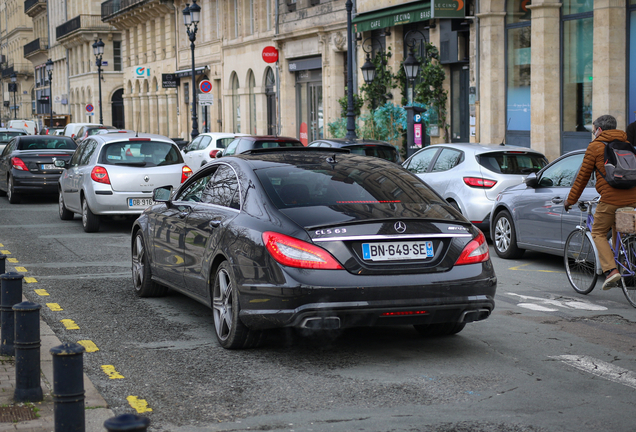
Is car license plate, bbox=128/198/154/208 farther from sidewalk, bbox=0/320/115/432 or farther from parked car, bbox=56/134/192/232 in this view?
sidewalk, bbox=0/320/115/432

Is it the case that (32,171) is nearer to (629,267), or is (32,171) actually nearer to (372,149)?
(372,149)

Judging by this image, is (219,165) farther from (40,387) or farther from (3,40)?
(3,40)

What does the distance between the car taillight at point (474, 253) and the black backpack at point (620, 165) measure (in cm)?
254

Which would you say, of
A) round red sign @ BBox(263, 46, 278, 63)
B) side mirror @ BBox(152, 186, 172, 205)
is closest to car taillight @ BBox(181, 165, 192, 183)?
side mirror @ BBox(152, 186, 172, 205)

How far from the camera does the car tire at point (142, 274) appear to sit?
8734 millimetres

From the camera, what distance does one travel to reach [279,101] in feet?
126

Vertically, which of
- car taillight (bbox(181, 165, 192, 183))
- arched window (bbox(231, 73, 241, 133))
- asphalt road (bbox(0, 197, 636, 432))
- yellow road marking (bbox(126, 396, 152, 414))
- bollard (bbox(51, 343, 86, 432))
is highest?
arched window (bbox(231, 73, 241, 133))

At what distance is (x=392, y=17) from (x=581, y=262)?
1934 centimetres

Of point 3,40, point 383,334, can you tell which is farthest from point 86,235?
point 3,40

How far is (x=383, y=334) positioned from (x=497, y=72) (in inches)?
697

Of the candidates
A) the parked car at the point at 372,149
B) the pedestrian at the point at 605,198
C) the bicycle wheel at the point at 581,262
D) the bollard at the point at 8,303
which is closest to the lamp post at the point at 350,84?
the parked car at the point at 372,149

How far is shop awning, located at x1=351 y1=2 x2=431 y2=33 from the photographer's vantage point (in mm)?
25766

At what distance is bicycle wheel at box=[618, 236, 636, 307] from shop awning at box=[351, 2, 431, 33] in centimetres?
1762

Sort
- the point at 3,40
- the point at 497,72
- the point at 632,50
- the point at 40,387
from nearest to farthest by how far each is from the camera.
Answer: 1. the point at 40,387
2. the point at 632,50
3. the point at 497,72
4. the point at 3,40
